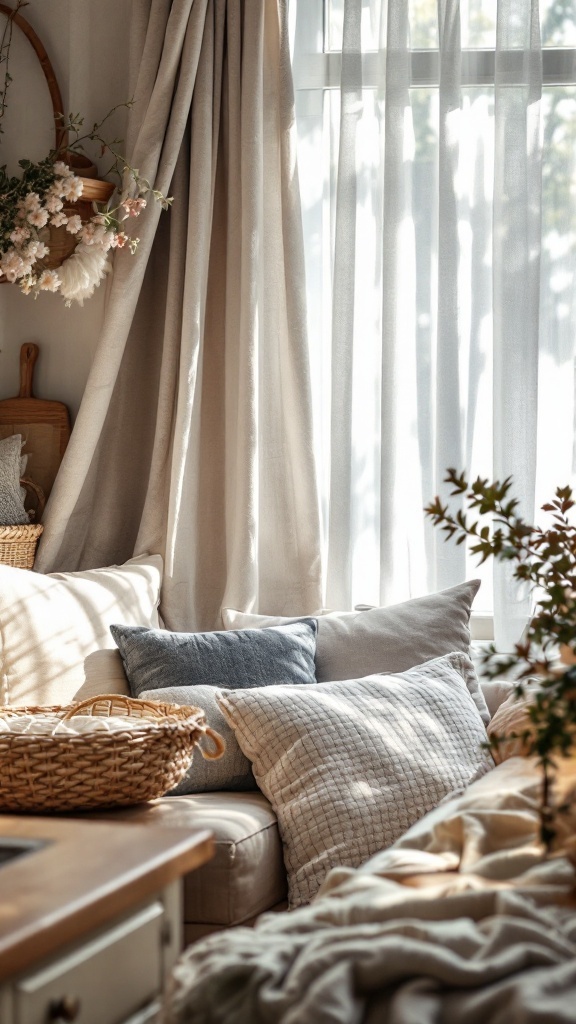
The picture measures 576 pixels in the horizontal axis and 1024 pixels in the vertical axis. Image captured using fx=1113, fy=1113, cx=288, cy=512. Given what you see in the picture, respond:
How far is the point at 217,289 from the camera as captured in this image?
10.2ft

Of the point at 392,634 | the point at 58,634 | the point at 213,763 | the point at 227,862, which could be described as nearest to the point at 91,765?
the point at 227,862

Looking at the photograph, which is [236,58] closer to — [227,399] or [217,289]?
[217,289]

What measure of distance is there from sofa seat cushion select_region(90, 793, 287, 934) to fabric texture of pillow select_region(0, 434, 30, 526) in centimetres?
104

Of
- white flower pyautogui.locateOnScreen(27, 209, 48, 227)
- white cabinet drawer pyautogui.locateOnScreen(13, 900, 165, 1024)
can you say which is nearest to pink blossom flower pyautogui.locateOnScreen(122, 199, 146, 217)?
white flower pyautogui.locateOnScreen(27, 209, 48, 227)

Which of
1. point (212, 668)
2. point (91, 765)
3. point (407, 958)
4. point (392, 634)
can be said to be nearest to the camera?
point (407, 958)

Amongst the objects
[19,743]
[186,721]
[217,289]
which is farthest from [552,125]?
[19,743]

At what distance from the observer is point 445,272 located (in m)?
2.96

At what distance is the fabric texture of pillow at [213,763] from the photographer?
7.50ft

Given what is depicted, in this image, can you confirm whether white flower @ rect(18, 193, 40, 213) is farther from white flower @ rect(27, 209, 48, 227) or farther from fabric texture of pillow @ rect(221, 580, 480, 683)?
fabric texture of pillow @ rect(221, 580, 480, 683)

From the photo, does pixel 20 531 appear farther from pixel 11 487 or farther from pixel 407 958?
pixel 407 958

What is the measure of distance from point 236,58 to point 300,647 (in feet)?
5.26

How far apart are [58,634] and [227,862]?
771 mm

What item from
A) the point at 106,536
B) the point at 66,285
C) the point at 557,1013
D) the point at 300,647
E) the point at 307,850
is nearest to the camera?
the point at 557,1013

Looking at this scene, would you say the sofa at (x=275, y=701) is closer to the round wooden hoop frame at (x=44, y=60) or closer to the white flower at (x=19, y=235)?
the white flower at (x=19, y=235)
